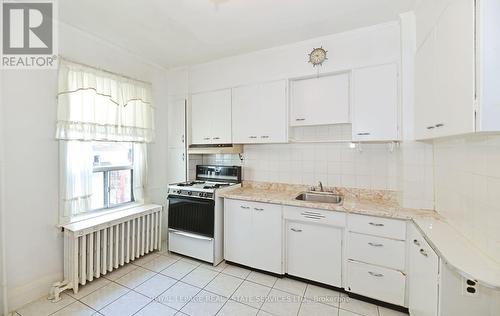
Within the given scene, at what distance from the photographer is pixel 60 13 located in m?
2.03

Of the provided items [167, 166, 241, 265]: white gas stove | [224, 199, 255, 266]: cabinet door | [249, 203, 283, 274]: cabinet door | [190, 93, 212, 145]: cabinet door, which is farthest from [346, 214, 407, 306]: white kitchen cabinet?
[190, 93, 212, 145]: cabinet door

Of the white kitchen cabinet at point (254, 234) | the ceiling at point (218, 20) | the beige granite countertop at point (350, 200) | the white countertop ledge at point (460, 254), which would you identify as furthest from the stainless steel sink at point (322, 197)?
the ceiling at point (218, 20)

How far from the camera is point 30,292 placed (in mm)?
1956

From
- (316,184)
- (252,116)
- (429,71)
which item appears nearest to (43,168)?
(252,116)

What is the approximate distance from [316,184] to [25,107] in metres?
3.04

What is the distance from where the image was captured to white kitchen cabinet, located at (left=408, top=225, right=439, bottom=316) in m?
1.32

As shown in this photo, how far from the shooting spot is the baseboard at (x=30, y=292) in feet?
6.07

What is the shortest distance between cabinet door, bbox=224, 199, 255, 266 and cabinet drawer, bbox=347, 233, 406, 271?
3.49 ft

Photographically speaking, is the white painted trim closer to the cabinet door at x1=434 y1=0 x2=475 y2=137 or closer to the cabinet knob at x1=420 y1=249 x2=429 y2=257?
the cabinet knob at x1=420 y1=249 x2=429 y2=257

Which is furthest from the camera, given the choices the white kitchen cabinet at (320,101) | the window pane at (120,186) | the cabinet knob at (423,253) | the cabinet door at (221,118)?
the cabinet door at (221,118)

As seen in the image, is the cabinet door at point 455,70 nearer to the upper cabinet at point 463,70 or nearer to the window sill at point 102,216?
the upper cabinet at point 463,70

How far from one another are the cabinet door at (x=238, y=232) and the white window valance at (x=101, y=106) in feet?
4.92

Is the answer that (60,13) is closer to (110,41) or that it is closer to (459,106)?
(110,41)

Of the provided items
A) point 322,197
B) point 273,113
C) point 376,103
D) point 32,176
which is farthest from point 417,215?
point 32,176
